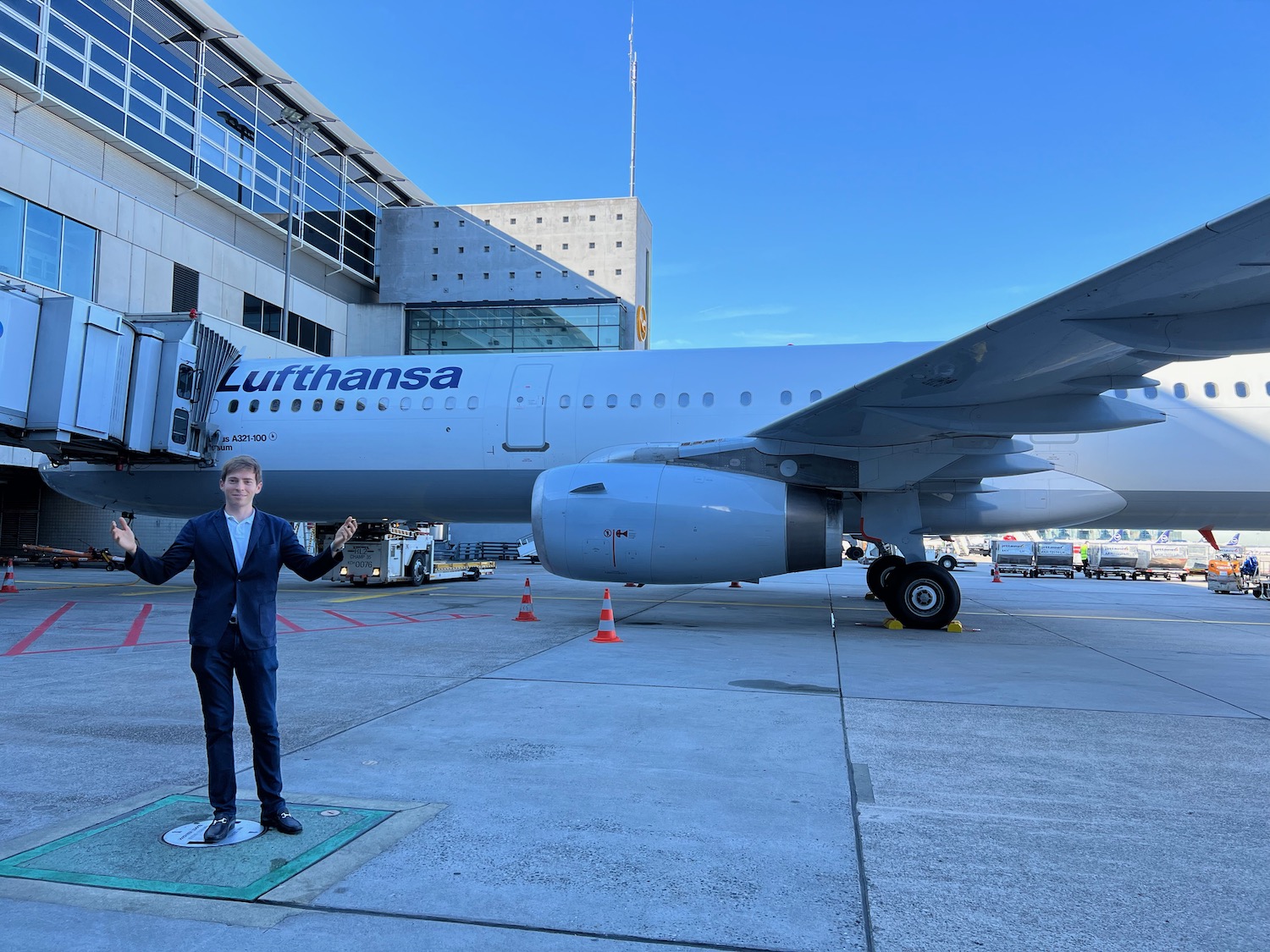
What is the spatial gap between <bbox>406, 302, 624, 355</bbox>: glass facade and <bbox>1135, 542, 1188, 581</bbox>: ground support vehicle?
22.0m

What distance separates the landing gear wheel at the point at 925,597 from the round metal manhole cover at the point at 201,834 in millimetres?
8196

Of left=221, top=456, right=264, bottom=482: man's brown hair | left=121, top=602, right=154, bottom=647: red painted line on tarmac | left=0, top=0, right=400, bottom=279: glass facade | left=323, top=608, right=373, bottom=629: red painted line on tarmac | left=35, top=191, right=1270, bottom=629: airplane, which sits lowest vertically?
A: left=121, top=602, right=154, bottom=647: red painted line on tarmac

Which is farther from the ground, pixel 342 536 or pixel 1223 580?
pixel 342 536

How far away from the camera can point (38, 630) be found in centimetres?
874

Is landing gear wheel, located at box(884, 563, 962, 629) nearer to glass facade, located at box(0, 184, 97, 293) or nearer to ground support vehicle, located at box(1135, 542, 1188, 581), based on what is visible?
glass facade, located at box(0, 184, 97, 293)

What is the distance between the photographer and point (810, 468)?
30.9 feet

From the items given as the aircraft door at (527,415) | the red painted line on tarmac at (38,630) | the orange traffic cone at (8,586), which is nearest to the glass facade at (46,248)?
the orange traffic cone at (8,586)

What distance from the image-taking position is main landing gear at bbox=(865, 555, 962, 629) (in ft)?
31.9

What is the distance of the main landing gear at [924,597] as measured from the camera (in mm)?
9727

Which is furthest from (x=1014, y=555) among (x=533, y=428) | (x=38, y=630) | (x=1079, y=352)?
(x=38, y=630)

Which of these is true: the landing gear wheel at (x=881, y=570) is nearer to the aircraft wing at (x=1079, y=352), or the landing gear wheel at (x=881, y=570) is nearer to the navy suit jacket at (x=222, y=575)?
the aircraft wing at (x=1079, y=352)

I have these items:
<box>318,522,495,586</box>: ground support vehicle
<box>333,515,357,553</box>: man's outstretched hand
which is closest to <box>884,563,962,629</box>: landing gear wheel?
<box>333,515,357,553</box>: man's outstretched hand

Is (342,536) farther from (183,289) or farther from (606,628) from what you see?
(183,289)

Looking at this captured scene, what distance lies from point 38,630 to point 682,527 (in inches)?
274
